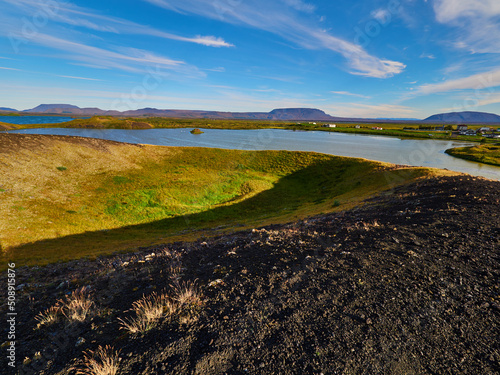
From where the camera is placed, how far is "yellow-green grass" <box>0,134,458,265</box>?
2006cm

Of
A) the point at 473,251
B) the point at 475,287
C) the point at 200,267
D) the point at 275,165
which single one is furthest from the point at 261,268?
the point at 275,165

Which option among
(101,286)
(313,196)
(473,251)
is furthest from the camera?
(313,196)

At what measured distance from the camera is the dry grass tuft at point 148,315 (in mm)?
5107

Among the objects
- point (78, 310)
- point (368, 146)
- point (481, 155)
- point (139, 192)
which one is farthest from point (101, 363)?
point (368, 146)

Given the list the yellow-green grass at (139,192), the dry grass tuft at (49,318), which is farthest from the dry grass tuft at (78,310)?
the yellow-green grass at (139,192)

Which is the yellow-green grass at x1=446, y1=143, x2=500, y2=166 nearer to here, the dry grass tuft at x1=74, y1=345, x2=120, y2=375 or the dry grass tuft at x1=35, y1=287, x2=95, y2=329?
the dry grass tuft at x1=74, y1=345, x2=120, y2=375

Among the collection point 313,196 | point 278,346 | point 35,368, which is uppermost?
point 278,346

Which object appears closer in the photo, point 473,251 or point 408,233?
point 473,251

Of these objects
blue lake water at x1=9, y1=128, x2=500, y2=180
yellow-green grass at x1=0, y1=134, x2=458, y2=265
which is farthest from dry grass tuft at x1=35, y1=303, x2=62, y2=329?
blue lake water at x1=9, y1=128, x2=500, y2=180

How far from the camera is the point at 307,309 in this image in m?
5.58

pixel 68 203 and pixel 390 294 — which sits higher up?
pixel 390 294

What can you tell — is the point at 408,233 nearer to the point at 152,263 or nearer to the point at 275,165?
the point at 152,263

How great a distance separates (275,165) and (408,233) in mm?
47715

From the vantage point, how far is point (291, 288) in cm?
648
